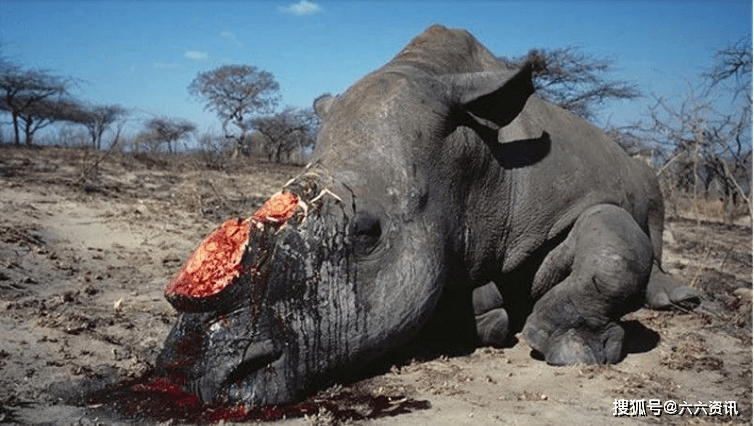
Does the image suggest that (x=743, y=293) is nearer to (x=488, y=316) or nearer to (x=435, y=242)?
(x=488, y=316)

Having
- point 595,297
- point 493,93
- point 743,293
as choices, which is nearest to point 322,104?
point 493,93

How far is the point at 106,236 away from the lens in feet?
23.9

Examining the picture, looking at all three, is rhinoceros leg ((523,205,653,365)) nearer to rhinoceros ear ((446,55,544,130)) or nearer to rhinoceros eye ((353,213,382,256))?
rhinoceros ear ((446,55,544,130))

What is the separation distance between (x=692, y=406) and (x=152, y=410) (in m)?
2.86

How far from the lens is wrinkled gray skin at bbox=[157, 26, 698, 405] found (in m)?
3.32

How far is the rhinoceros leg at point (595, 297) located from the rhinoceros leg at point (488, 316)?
0.60 feet

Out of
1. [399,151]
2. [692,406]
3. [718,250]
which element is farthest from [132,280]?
[718,250]

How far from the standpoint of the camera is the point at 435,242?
3.84m

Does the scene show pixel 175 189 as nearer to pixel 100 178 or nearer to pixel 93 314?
pixel 100 178

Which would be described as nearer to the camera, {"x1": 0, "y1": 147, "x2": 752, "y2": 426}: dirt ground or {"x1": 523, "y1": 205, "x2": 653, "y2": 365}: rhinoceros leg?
{"x1": 0, "y1": 147, "x2": 752, "y2": 426}: dirt ground

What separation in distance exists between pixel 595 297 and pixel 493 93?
1461 mm

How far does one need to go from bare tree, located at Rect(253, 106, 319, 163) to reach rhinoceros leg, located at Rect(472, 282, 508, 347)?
144 ft

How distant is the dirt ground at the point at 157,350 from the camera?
11.1 feet

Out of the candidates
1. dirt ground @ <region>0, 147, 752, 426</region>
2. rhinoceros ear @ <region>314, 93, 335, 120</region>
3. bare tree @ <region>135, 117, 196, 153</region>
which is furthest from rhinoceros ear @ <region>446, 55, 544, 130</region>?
bare tree @ <region>135, 117, 196, 153</region>
